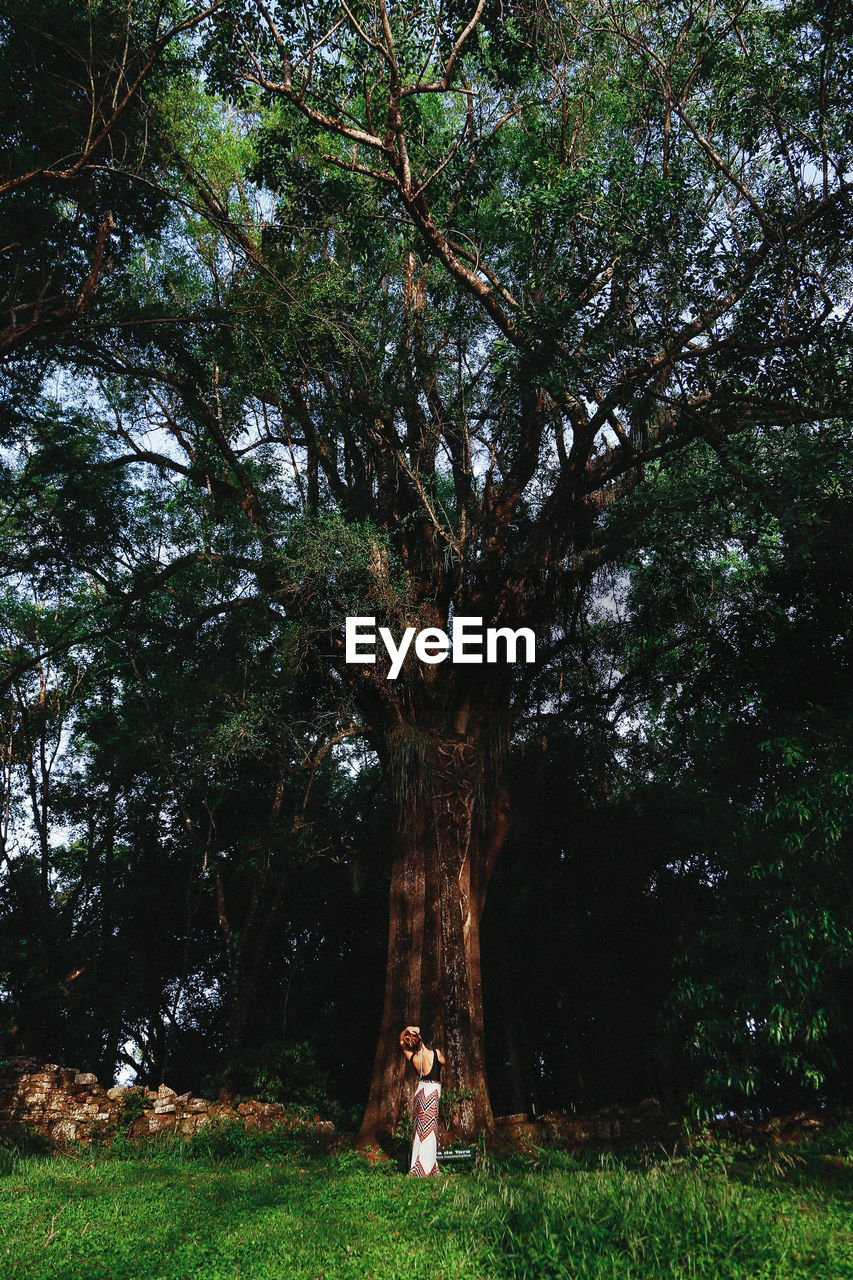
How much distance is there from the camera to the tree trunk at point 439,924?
892 centimetres

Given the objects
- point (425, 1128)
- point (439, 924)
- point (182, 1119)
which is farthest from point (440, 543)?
point (182, 1119)

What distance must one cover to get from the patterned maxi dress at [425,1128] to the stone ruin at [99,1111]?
109 inches

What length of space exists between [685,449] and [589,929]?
23.3ft

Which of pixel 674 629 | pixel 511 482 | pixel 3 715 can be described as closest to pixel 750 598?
pixel 674 629

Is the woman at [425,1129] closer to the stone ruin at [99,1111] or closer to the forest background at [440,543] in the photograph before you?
the forest background at [440,543]

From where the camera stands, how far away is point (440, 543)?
1105 cm

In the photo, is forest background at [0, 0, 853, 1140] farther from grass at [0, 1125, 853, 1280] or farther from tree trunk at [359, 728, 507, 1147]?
grass at [0, 1125, 853, 1280]

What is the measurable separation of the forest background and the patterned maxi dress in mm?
1227

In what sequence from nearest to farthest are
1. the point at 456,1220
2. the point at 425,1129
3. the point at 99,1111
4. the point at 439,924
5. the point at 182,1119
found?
the point at 456,1220 → the point at 425,1129 → the point at 439,924 → the point at 182,1119 → the point at 99,1111

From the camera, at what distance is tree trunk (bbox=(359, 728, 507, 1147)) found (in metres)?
8.92

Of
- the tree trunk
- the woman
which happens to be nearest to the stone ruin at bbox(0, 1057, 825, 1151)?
the tree trunk

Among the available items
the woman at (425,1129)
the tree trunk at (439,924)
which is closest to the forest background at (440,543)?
the tree trunk at (439,924)

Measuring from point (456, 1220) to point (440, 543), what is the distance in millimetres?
7364

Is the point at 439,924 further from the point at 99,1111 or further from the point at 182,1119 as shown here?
the point at 99,1111
